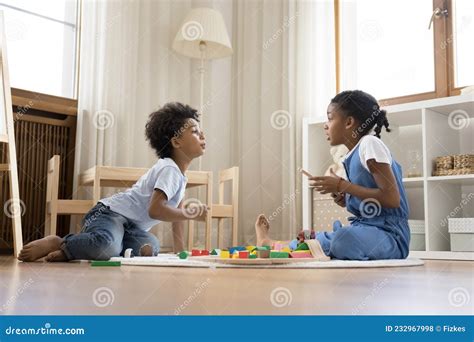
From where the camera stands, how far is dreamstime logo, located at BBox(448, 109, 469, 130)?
281 centimetres

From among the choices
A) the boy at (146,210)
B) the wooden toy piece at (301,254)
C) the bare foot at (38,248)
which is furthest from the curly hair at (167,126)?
the wooden toy piece at (301,254)

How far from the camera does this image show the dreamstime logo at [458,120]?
281cm

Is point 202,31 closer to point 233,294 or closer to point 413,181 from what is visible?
point 413,181

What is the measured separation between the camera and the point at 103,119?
314 cm

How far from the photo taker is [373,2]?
10.8 feet

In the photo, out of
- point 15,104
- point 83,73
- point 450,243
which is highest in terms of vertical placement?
point 83,73

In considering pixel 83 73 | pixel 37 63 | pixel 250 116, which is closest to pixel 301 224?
pixel 250 116

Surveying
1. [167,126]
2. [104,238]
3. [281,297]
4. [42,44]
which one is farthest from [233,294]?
[42,44]

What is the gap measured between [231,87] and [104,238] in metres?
2.12

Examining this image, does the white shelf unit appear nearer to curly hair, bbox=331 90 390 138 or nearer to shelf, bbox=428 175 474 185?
shelf, bbox=428 175 474 185

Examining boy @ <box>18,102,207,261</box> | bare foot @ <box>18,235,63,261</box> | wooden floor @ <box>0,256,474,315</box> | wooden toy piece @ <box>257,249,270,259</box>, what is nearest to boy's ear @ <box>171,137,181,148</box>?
boy @ <box>18,102,207,261</box>

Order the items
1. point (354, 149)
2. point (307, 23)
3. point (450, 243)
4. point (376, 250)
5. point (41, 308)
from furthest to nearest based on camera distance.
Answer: point (307, 23) < point (450, 243) < point (354, 149) < point (376, 250) < point (41, 308)

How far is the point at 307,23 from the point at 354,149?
1688 millimetres

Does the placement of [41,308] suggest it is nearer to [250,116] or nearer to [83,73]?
[83,73]
